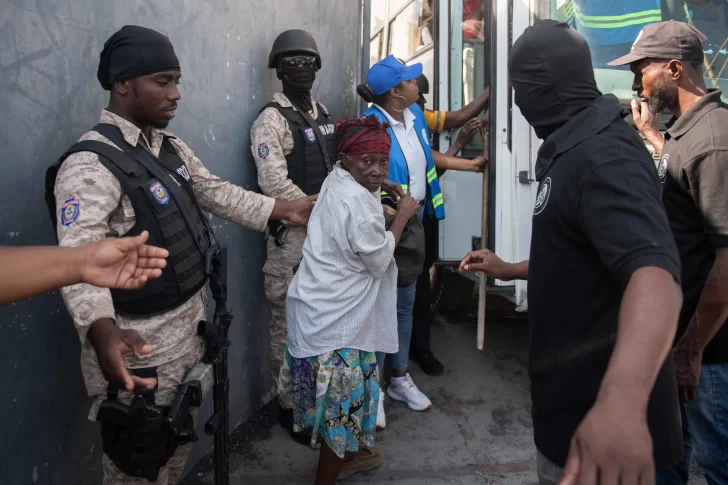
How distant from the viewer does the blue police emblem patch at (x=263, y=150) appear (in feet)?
10.5

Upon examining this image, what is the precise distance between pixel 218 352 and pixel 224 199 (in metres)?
0.67

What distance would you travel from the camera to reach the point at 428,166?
12.4 ft

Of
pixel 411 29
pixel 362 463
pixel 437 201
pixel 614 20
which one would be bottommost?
pixel 362 463

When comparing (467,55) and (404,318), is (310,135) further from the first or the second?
(467,55)

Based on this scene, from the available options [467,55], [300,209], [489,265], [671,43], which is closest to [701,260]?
[489,265]

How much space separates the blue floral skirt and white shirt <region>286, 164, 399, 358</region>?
0.05 meters

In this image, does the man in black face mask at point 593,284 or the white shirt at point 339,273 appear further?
the white shirt at point 339,273

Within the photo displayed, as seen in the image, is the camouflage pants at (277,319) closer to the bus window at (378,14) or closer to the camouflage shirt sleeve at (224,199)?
the camouflage shirt sleeve at (224,199)

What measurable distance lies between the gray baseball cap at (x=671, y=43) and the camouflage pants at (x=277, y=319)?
199 cm

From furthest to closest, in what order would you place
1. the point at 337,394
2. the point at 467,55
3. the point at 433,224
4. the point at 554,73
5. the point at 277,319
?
1. the point at 467,55
2. the point at 433,224
3. the point at 277,319
4. the point at 337,394
5. the point at 554,73

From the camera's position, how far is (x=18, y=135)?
1979 mm

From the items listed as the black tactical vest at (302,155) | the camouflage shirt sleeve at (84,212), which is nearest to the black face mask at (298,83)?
the black tactical vest at (302,155)

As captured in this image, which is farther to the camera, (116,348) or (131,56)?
(131,56)

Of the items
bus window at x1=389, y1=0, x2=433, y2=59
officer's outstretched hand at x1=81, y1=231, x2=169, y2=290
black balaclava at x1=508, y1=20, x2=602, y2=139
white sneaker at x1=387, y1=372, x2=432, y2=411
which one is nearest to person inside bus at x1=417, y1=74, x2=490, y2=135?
bus window at x1=389, y1=0, x2=433, y2=59
